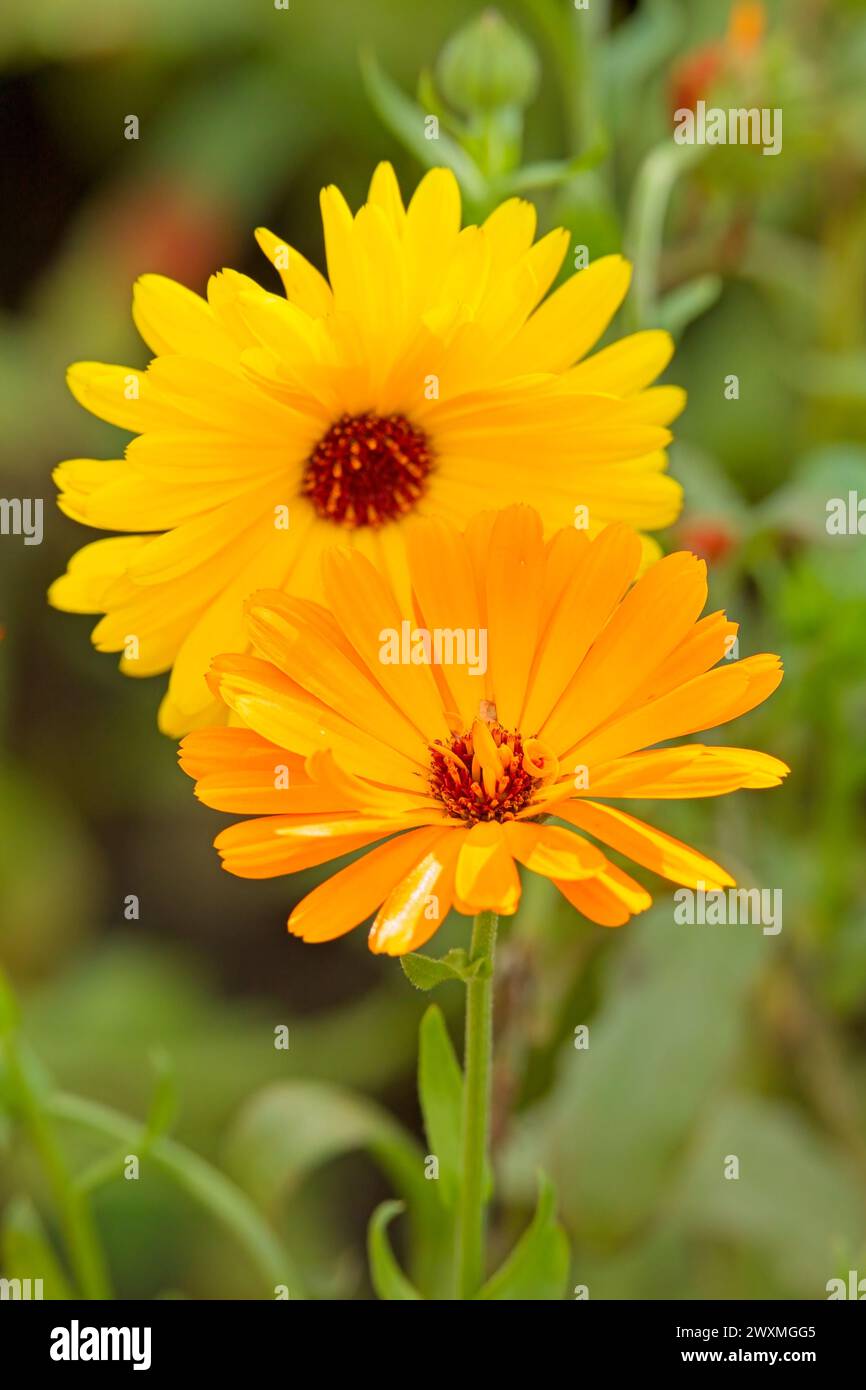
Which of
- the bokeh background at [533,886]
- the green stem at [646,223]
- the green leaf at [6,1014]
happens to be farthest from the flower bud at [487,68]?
the green leaf at [6,1014]

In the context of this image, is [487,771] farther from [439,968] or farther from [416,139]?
[416,139]

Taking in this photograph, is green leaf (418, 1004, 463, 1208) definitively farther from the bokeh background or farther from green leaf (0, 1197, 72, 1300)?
green leaf (0, 1197, 72, 1300)

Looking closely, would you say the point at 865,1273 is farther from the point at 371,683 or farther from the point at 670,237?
the point at 670,237

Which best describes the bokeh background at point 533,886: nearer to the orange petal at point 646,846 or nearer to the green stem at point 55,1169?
the green stem at point 55,1169

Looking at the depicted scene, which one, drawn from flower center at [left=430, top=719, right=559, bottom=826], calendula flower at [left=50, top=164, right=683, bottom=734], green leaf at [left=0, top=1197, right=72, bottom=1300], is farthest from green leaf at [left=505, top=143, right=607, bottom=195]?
green leaf at [left=0, top=1197, right=72, bottom=1300]

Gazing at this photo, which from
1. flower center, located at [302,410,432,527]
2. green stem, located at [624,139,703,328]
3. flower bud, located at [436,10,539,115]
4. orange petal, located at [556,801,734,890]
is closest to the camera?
orange petal, located at [556,801,734,890]

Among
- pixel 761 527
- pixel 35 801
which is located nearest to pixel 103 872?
pixel 35 801
